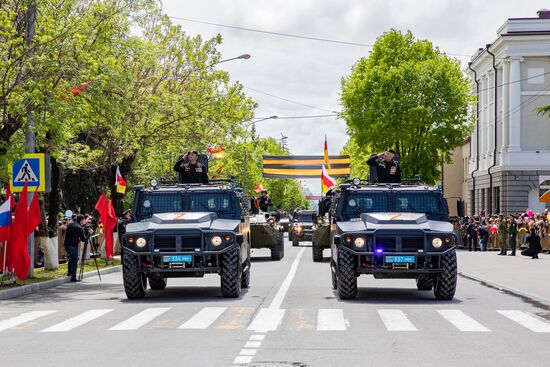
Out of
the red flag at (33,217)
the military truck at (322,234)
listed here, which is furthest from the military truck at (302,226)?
the red flag at (33,217)

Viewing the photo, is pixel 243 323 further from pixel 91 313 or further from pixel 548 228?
pixel 548 228

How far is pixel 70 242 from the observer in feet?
79.7

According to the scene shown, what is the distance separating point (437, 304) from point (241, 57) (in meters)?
28.3

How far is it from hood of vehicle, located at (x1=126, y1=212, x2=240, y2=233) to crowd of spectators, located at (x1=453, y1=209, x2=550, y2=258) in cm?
2137

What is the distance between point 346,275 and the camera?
1744 centimetres

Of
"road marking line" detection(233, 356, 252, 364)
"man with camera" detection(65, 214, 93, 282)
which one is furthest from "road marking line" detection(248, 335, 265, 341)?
"man with camera" detection(65, 214, 93, 282)

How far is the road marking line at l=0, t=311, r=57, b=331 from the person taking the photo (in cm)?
1408

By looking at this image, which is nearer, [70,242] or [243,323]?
[243,323]

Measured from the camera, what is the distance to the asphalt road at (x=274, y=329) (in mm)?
10328

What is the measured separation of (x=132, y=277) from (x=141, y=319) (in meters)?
3.58

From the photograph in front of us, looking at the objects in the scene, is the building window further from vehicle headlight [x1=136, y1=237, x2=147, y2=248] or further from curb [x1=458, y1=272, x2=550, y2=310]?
vehicle headlight [x1=136, y1=237, x2=147, y2=248]

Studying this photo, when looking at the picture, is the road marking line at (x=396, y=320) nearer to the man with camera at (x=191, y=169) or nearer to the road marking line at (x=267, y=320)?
the road marking line at (x=267, y=320)

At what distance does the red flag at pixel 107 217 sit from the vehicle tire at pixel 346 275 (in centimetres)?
1509

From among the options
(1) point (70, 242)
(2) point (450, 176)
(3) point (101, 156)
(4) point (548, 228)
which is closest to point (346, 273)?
(1) point (70, 242)
